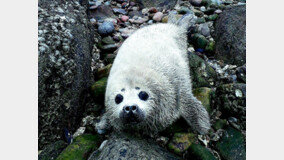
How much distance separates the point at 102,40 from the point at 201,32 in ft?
7.37

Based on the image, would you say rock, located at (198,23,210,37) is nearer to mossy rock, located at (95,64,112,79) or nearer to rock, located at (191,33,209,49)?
rock, located at (191,33,209,49)

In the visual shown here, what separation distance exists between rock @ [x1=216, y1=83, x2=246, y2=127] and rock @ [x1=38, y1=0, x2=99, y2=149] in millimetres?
2312

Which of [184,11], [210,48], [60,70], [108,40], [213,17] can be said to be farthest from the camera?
[184,11]

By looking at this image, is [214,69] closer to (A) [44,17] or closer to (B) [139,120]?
(B) [139,120]

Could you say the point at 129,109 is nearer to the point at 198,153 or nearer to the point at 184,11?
the point at 198,153

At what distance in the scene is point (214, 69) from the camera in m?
5.05

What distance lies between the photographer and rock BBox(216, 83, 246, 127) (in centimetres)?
384

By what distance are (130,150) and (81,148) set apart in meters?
0.81

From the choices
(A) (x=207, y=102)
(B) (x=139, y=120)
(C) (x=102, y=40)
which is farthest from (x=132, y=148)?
(C) (x=102, y=40)

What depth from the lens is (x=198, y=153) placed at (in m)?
3.32

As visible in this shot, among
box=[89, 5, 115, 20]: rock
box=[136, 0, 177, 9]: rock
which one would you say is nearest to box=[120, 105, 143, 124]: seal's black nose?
box=[89, 5, 115, 20]: rock

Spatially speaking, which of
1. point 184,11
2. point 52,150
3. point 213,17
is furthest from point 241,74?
point 52,150

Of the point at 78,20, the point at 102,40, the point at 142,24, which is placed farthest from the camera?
the point at 142,24

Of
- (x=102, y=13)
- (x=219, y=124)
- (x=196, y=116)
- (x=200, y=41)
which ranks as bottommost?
(x=219, y=124)
